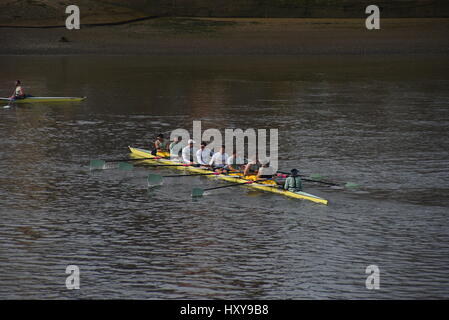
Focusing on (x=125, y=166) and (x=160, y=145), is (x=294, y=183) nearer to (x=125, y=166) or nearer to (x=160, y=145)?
(x=125, y=166)

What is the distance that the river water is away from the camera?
23.3m

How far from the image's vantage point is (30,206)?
104 ft

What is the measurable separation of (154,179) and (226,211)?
538 centimetres

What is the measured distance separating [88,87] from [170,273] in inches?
2254

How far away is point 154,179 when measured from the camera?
3491 cm

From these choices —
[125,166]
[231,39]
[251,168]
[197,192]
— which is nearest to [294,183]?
[251,168]

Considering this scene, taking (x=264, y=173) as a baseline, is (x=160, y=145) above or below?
above

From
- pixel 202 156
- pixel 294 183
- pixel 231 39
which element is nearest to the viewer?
pixel 294 183

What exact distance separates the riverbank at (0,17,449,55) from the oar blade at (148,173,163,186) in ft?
268

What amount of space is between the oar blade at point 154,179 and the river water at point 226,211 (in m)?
0.61

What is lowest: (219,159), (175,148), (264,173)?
(264,173)

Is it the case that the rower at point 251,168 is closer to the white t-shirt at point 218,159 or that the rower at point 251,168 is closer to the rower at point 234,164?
the rower at point 234,164

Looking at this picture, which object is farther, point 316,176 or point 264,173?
point 316,176

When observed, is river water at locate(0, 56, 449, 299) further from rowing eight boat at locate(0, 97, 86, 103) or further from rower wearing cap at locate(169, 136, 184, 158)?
rower wearing cap at locate(169, 136, 184, 158)
